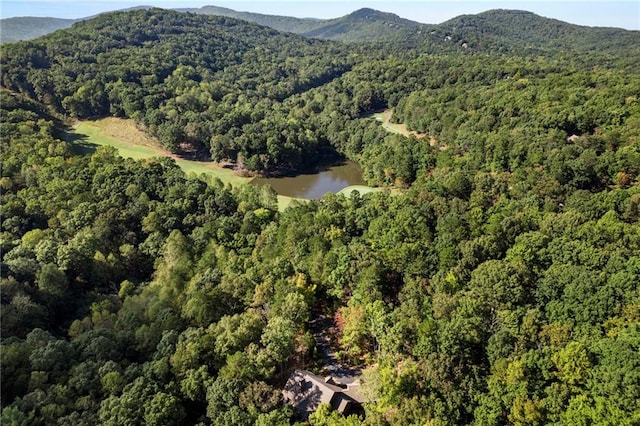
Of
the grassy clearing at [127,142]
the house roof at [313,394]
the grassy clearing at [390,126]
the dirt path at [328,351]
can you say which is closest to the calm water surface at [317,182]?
the grassy clearing at [127,142]

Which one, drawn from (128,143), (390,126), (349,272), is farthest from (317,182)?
(349,272)

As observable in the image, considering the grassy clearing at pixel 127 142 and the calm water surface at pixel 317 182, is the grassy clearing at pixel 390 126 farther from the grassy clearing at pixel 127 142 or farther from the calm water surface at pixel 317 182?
the grassy clearing at pixel 127 142

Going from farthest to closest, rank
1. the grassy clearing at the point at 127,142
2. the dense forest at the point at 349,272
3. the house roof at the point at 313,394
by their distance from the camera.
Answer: the grassy clearing at the point at 127,142, the house roof at the point at 313,394, the dense forest at the point at 349,272

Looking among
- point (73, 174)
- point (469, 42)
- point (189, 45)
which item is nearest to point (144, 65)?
point (189, 45)

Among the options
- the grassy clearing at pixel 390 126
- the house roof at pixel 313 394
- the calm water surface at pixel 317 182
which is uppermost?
the grassy clearing at pixel 390 126

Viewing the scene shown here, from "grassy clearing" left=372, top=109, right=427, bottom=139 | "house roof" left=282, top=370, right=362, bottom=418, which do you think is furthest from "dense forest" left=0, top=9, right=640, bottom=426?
"grassy clearing" left=372, top=109, right=427, bottom=139

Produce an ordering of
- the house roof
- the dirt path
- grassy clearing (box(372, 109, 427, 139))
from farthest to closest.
Result: 1. grassy clearing (box(372, 109, 427, 139))
2. the dirt path
3. the house roof

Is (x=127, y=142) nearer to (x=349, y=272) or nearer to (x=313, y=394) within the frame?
(x=349, y=272)

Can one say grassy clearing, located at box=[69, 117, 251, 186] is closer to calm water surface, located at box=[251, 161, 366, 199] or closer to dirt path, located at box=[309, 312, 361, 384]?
calm water surface, located at box=[251, 161, 366, 199]

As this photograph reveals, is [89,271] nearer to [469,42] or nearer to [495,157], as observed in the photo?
[495,157]
